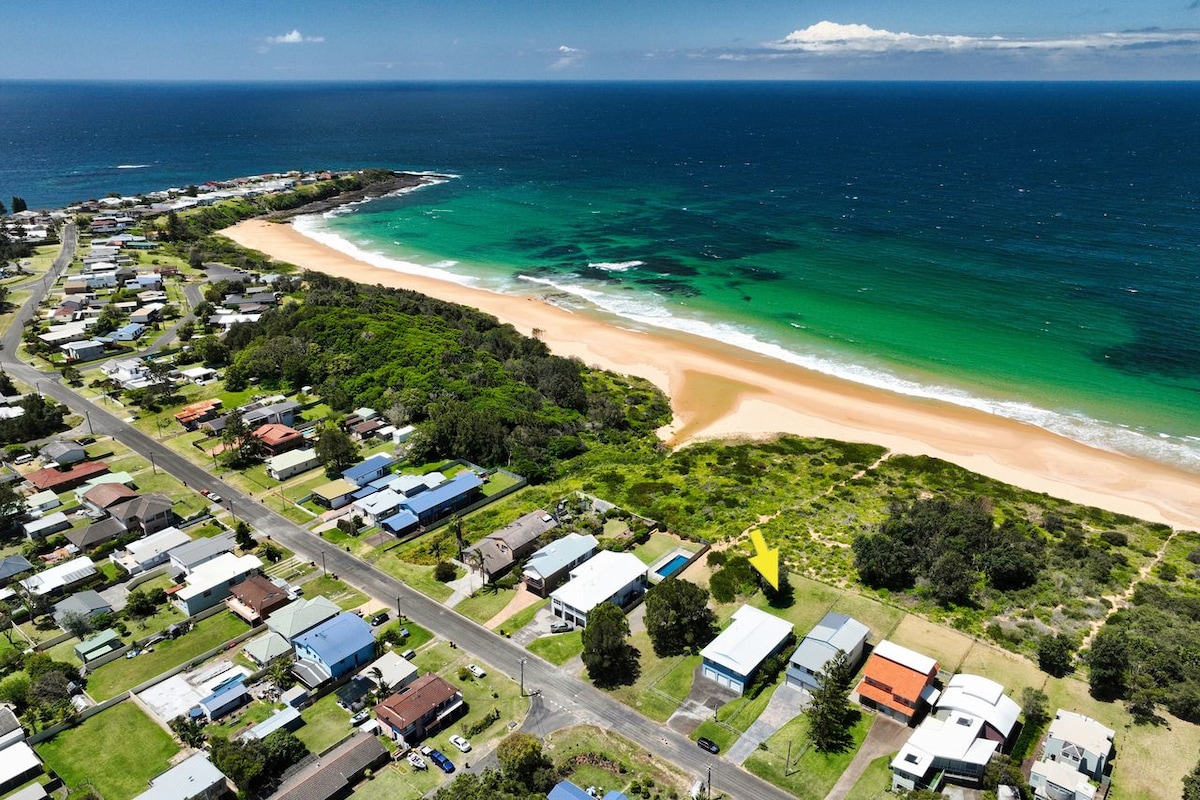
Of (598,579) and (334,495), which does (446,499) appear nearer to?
(334,495)

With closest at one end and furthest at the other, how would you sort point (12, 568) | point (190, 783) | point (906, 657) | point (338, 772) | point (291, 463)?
point (190, 783)
point (338, 772)
point (906, 657)
point (12, 568)
point (291, 463)

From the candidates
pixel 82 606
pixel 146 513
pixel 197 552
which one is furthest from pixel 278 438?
pixel 82 606

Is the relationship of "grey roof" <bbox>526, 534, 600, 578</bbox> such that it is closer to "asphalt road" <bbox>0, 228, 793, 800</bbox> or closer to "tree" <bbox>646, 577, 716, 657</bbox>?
"asphalt road" <bbox>0, 228, 793, 800</bbox>

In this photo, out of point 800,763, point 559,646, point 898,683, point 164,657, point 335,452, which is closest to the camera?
point 800,763

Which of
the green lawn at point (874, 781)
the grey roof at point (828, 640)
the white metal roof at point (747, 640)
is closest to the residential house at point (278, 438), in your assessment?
the white metal roof at point (747, 640)

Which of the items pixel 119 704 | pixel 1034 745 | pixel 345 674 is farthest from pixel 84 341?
pixel 1034 745

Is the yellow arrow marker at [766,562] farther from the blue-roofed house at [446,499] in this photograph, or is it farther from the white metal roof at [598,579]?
the blue-roofed house at [446,499]
